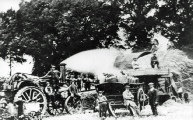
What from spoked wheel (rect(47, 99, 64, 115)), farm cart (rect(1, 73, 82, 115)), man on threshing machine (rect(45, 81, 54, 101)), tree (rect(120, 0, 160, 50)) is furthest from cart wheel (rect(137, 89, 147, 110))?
tree (rect(120, 0, 160, 50))

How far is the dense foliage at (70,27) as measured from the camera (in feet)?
108

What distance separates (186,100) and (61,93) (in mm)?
10377

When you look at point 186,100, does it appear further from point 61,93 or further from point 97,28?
point 97,28

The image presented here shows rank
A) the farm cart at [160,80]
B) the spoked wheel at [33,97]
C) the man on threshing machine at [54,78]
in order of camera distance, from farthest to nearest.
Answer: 1. the farm cart at [160,80]
2. the man on threshing machine at [54,78]
3. the spoked wheel at [33,97]

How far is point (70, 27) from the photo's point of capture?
32938mm

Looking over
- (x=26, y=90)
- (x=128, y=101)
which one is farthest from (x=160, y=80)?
(x=26, y=90)

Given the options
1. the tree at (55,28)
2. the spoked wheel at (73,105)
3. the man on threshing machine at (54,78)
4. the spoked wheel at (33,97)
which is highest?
the tree at (55,28)

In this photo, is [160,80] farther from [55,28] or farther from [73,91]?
[55,28]

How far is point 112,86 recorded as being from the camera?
53.9 ft

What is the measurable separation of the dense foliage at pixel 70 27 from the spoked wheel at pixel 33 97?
16.9 metres

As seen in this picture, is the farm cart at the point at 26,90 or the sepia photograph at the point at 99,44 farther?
the sepia photograph at the point at 99,44

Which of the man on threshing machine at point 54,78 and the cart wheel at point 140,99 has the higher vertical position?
the man on threshing machine at point 54,78

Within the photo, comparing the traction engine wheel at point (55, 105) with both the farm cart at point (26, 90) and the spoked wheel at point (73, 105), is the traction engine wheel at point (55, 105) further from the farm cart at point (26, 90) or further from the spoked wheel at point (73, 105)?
the farm cart at point (26, 90)

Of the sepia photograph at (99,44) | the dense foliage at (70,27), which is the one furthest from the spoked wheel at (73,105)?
the dense foliage at (70,27)
